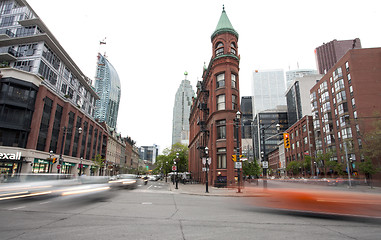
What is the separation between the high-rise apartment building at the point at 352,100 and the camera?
5094 cm

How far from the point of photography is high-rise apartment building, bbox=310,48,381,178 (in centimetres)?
5094

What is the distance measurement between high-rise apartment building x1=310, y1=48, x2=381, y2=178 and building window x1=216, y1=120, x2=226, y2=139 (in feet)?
95.6

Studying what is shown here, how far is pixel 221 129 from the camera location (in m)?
33.3

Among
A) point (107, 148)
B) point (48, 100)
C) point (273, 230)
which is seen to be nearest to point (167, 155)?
point (107, 148)

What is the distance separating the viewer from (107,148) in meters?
74.7

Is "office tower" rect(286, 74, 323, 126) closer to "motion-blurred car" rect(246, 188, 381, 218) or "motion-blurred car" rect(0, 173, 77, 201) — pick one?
"motion-blurred car" rect(246, 188, 381, 218)

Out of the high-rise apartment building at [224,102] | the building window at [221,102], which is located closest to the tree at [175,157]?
the high-rise apartment building at [224,102]

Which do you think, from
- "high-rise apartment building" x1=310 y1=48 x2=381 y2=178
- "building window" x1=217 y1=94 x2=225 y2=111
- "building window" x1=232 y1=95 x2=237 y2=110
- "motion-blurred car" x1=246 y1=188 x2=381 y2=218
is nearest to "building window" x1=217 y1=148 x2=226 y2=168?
"building window" x1=217 y1=94 x2=225 y2=111

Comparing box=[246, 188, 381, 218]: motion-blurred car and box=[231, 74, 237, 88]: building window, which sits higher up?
box=[231, 74, 237, 88]: building window

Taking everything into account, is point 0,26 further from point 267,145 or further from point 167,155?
point 267,145

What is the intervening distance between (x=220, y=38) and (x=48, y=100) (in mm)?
32832

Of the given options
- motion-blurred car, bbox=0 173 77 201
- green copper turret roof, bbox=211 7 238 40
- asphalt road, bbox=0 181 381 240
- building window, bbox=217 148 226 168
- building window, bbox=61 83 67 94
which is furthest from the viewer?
building window, bbox=61 83 67 94

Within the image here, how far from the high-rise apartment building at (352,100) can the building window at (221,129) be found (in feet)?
95.6

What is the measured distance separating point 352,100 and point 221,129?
42.7 metres
